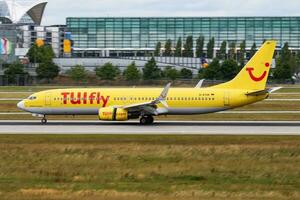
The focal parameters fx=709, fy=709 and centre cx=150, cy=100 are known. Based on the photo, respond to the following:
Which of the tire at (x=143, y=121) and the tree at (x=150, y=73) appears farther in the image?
the tree at (x=150, y=73)

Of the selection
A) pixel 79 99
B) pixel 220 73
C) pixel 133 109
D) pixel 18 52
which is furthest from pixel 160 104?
pixel 18 52

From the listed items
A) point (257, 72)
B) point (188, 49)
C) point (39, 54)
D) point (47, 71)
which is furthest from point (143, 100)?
point (188, 49)

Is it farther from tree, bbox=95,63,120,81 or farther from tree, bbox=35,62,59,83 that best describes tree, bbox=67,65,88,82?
tree, bbox=95,63,120,81

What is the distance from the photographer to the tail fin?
51625mm

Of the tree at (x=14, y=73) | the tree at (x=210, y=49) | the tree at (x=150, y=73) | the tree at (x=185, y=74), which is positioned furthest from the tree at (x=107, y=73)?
the tree at (x=210, y=49)

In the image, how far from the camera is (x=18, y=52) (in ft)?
575

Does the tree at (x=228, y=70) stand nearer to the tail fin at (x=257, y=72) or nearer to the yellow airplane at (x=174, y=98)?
the tail fin at (x=257, y=72)

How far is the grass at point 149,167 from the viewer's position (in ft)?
74.1

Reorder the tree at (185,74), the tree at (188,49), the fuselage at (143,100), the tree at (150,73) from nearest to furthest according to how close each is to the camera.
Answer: the fuselage at (143,100) < the tree at (150,73) < the tree at (185,74) < the tree at (188,49)

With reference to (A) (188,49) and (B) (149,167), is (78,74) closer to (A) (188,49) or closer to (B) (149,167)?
(A) (188,49)

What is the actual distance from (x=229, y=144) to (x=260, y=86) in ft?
54.7

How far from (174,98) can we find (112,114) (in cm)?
497

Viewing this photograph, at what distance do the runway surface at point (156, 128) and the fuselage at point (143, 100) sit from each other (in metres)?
1.00

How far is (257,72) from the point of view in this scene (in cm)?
5162
